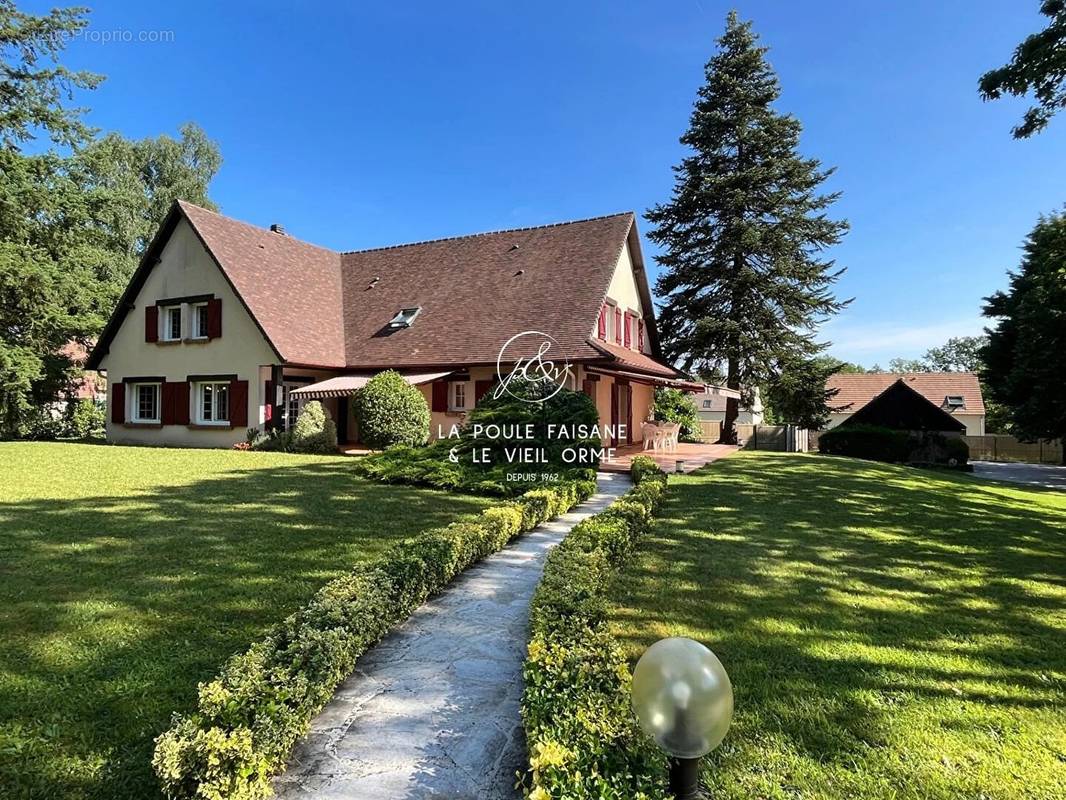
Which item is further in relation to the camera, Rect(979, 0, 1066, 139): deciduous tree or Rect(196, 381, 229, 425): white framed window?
Rect(196, 381, 229, 425): white framed window

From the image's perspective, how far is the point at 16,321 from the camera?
2638 centimetres

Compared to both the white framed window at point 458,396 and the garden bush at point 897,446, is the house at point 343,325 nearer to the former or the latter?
the white framed window at point 458,396

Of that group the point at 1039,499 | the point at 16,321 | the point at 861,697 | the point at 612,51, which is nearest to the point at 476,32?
the point at 612,51

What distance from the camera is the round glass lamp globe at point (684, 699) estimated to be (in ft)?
7.54

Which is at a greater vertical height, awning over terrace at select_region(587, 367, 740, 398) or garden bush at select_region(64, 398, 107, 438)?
awning over terrace at select_region(587, 367, 740, 398)

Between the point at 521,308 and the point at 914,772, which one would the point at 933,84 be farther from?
the point at 914,772

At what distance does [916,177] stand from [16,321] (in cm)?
3748

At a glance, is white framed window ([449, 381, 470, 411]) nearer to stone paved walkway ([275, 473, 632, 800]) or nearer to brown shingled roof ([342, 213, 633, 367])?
brown shingled roof ([342, 213, 633, 367])

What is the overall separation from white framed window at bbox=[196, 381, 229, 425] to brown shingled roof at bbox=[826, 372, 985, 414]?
49.1 m

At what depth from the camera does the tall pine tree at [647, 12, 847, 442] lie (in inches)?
1100

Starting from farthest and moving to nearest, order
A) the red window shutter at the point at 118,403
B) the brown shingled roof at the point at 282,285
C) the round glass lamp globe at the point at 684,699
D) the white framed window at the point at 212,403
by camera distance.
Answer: the red window shutter at the point at 118,403, the white framed window at the point at 212,403, the brown shingled roof at the point at 282,285, the round glass lamp globe at the point at 684,699

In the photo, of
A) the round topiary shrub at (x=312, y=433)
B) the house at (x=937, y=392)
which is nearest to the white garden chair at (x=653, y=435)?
the round topiary shrub at (x=312, y=433)

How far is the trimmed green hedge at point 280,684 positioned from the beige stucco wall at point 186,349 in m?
18.3

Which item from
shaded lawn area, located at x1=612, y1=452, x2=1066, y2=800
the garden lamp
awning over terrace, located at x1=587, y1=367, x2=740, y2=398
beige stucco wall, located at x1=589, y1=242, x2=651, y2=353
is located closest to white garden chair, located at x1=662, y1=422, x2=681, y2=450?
awning over terrace, located at x1=587, y1=367, x2=740, y2=398
